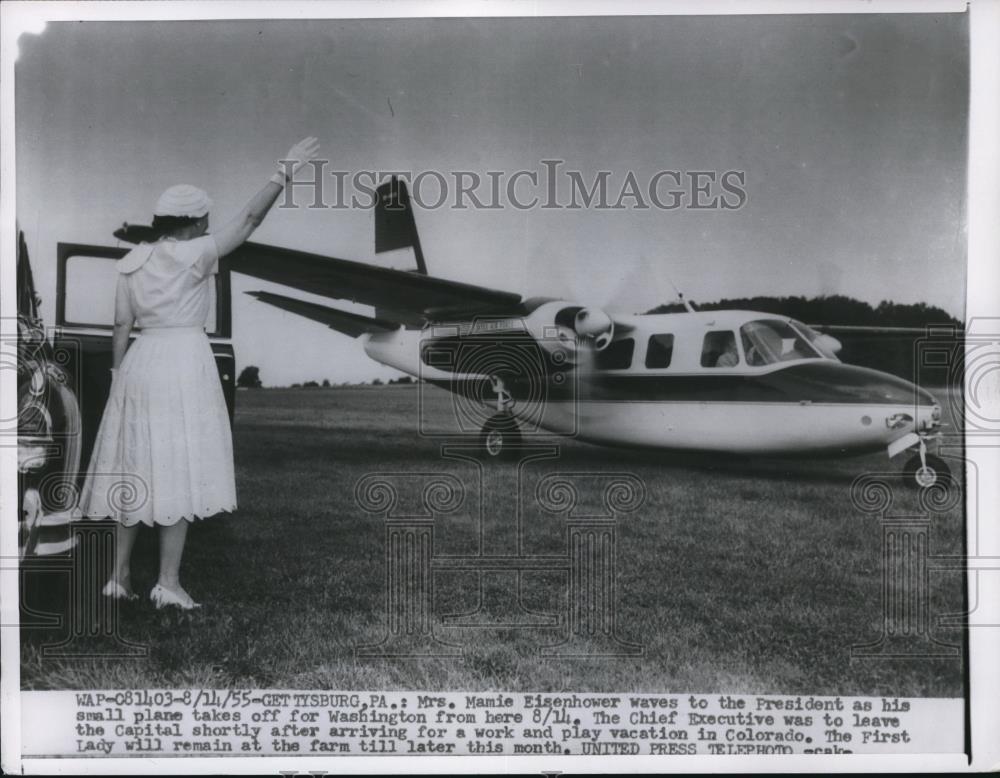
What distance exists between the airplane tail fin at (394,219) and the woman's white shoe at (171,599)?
1652 millimetres

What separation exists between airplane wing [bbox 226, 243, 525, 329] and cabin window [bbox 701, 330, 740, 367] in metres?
0.82

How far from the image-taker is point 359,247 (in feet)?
9.18

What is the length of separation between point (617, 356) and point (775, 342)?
653mm

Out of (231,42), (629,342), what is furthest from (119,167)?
(629,342)

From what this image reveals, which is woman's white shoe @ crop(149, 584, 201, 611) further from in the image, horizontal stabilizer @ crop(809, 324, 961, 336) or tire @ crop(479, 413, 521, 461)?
horizontal stabilizer @ crop(809, 324, 961, 336)

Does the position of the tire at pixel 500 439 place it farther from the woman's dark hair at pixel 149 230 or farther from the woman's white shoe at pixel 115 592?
the woman's white shoe at pixel 115 592

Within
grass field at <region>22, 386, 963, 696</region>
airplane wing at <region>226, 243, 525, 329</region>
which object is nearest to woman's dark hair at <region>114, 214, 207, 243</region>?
airplane wing at <region>226, 243, 525, 329</region>

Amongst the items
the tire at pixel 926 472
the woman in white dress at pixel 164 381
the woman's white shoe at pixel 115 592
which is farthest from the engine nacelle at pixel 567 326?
the woman's white shoe at pixel 115 592

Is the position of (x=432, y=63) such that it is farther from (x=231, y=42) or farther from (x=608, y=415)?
(x=608, y=415)

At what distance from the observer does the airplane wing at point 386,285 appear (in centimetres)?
276

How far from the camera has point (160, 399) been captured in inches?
108

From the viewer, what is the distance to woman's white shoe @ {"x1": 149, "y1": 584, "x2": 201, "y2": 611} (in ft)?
9.16

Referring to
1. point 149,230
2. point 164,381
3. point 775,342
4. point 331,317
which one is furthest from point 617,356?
point 149,230

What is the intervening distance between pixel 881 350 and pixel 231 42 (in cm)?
290
